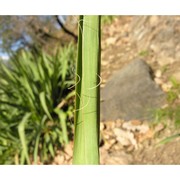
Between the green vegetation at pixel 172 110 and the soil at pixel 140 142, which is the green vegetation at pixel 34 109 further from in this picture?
the green vegetation at pixel 172 110

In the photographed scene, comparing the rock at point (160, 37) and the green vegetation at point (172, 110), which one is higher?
the rock at point (160, 37)

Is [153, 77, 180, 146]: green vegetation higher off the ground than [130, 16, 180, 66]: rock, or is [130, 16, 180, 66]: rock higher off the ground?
[130, 16, 180, 66]: rock

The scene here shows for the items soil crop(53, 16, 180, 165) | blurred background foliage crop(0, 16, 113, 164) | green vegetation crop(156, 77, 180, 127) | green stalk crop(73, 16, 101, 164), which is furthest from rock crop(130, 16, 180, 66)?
green stalk crop(73, 16, 101, 164)

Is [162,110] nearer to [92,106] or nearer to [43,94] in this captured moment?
[43,94]

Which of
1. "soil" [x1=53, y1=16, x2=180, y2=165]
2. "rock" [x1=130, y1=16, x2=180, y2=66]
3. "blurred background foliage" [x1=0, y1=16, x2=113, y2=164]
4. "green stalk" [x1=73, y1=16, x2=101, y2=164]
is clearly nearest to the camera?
"green stalk" [x1=73, y1=16, x2=101, y2=164]

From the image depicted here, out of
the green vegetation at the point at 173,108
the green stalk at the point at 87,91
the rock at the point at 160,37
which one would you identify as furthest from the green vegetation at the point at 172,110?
the green stalk at the point at 87,91

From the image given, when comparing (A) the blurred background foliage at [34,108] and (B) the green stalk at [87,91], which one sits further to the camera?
(A) the blurred background foliage at [34,108]

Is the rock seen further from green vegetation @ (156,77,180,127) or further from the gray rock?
green vegetation @ (156,77,180,127)

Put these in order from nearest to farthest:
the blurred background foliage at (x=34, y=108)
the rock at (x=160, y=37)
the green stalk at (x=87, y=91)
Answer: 1. the green stalk at (x=87, y=91)
2. the blurred background foliage at (x=34, y=108)
3. the rock at (x=160, y=37)
